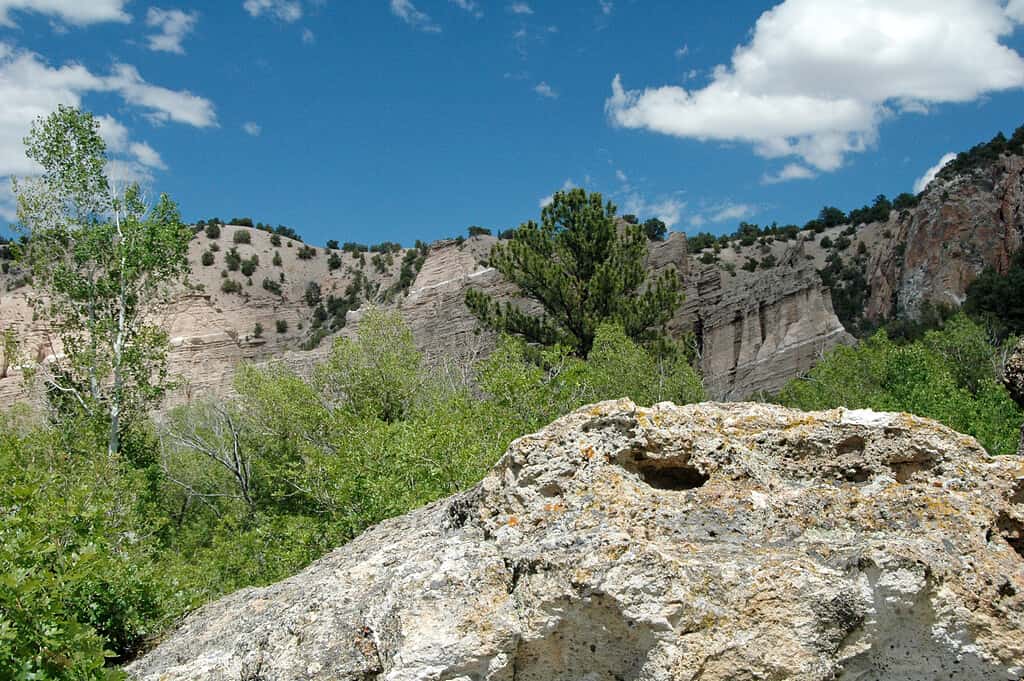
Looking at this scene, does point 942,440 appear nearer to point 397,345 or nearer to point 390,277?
point 397,345

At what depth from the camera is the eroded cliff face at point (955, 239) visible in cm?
8156

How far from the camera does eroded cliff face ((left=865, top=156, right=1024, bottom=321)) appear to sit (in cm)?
8156

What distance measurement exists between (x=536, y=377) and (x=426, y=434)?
3.62 meters

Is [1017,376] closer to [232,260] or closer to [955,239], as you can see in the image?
[955,239]

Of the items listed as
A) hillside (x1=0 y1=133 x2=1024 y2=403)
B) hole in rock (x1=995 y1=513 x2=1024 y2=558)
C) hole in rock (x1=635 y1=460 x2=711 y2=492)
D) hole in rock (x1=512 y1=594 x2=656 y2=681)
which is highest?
hillside (x1=0 y1=133 x2=1024 y2=403)

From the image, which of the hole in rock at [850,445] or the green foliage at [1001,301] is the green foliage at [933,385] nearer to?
the green foliage at [1001,301]

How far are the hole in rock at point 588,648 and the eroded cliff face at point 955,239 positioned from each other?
272 feet

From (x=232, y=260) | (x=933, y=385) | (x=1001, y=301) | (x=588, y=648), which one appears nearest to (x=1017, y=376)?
(x=588, y=648)

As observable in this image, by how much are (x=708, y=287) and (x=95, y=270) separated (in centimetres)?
5180

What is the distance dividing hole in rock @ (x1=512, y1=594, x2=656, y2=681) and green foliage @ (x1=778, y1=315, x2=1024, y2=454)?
15.5 m

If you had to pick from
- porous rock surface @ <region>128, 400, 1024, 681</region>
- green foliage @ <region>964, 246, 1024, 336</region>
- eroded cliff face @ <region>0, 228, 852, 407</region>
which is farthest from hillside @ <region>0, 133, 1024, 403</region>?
porous rock surface @ <region>128, 400, 1024, 681</region>

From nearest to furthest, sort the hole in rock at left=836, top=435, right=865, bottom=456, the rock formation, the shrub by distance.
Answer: the hole in rock at left=836, top=435, right=865, bottom=456 → the rock formation → the shrub

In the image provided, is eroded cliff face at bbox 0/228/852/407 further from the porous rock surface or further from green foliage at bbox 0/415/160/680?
the porous rock surface

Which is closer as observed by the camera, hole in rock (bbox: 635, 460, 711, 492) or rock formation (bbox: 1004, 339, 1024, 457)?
hole in rock (bbox: 635, 460, 711, 492)
